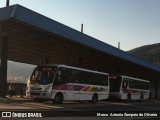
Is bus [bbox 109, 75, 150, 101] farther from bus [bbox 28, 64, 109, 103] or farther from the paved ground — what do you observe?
the paved ground

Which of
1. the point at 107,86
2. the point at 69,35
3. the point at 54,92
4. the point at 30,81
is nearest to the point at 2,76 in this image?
the point at 30,81

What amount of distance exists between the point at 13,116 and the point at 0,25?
1602 cm

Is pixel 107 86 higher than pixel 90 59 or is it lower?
lower

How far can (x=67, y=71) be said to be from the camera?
2817 centimetres

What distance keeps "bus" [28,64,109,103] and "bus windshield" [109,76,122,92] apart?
6.43m

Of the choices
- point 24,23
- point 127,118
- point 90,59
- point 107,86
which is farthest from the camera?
point 90,59

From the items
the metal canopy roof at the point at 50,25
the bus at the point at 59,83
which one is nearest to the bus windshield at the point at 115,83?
the metal canopy roof at the point at 50,25

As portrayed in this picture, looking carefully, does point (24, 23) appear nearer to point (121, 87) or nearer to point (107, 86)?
point (107, 86)

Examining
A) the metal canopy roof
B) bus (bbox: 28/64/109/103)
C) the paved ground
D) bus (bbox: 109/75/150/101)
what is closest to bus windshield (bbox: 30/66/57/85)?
bus (bbox: 28/64/109/103)

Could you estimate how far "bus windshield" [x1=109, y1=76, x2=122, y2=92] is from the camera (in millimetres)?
38031

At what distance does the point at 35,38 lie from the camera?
104 ft

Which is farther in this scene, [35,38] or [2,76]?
[35,38]

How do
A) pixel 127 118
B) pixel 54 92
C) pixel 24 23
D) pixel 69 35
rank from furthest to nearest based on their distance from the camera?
pixel 69 35, pixel 54 92, pixel 24 23, pixel 127 118

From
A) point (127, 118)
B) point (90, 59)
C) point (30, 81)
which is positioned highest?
point (90, 59)
